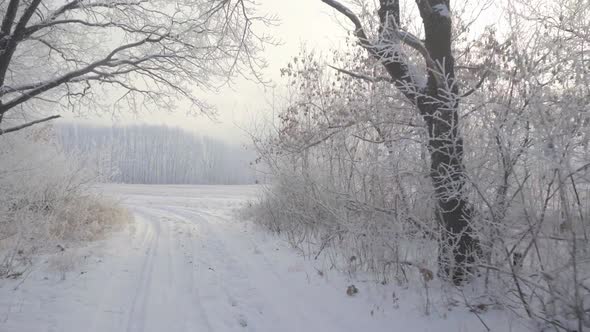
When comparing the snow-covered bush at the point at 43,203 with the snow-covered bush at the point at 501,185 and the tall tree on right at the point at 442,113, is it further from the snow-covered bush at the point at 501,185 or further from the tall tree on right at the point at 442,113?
the tall tree on right at the point at 442,113

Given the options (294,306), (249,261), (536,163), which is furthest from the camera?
(249,261)

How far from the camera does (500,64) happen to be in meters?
4.17

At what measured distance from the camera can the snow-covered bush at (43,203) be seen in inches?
236

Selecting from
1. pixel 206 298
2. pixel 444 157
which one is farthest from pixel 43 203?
pixel 444 157

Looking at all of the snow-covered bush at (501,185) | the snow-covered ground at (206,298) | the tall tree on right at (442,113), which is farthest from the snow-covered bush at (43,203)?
the tall tree on right at (442,113)

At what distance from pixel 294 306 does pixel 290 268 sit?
136 centimetres

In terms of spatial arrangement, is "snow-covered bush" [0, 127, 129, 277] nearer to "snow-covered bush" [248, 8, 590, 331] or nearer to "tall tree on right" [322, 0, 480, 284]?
"snow-covered bush" [248, 8, 590, 331]

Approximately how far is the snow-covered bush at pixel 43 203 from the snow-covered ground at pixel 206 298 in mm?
726

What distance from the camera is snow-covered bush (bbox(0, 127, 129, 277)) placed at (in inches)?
236

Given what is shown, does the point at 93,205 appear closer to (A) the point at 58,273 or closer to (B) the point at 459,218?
(A) the point at 58,273

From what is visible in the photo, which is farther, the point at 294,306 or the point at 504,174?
the point at 294,306

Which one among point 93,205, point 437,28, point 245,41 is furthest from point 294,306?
point 93,205

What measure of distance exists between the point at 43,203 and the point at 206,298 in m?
5.90

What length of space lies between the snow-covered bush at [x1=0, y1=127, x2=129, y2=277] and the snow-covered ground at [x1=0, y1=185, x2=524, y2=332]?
726mm
